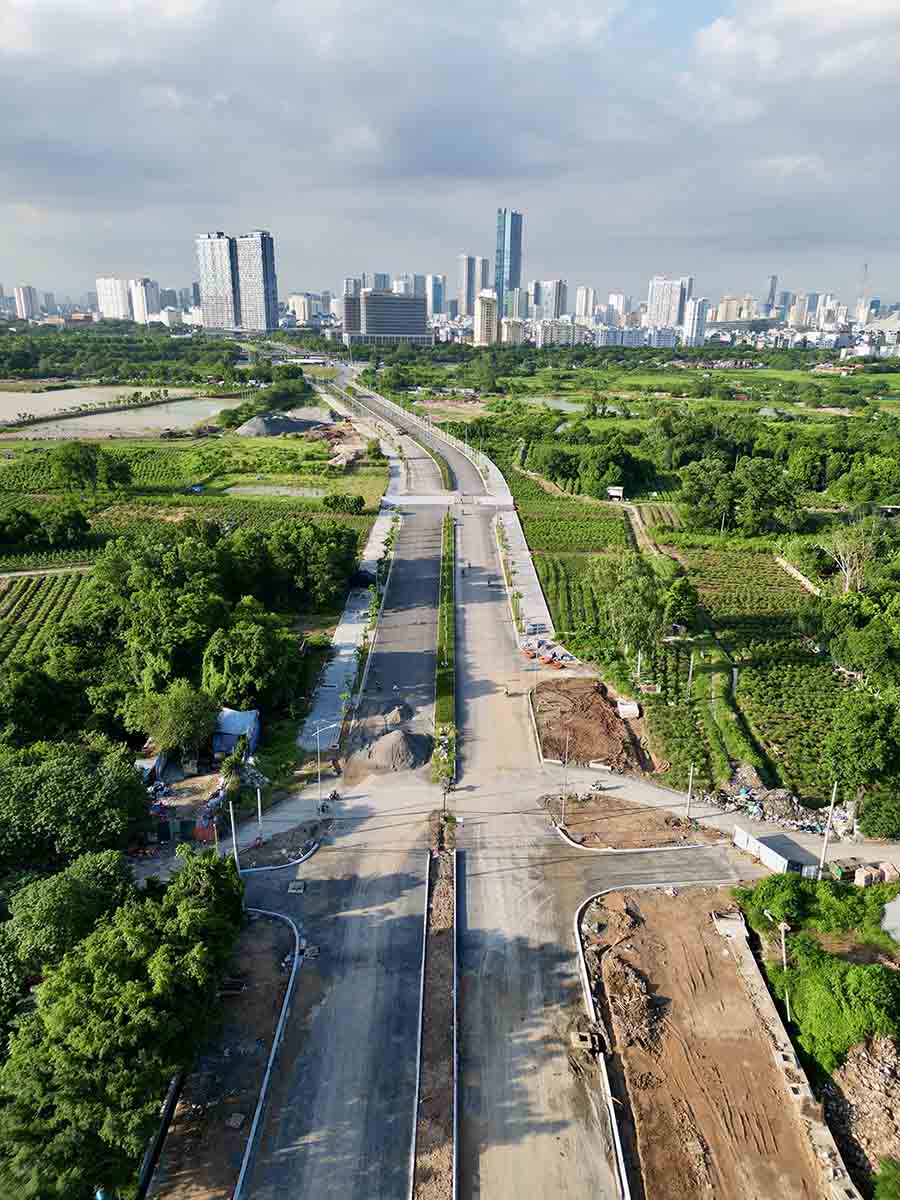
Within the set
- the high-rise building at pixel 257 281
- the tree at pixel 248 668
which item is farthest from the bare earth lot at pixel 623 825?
the high-rise building at pixel 257 281

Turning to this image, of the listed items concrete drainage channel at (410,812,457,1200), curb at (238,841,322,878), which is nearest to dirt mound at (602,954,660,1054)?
concrete drainage channel at (410,812,457,1200)

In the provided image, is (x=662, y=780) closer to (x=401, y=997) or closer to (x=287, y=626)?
(x=401, y=997)

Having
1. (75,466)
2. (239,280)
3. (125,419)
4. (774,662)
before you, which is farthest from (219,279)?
(774,662)

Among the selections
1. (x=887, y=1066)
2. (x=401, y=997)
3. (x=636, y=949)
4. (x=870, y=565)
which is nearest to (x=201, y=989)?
(x=401, y=997)

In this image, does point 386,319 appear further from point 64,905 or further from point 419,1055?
point 419,1055

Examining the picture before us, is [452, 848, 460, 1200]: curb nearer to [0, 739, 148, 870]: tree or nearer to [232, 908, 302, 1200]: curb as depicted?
[232, 908, 302, 1200]: curb
